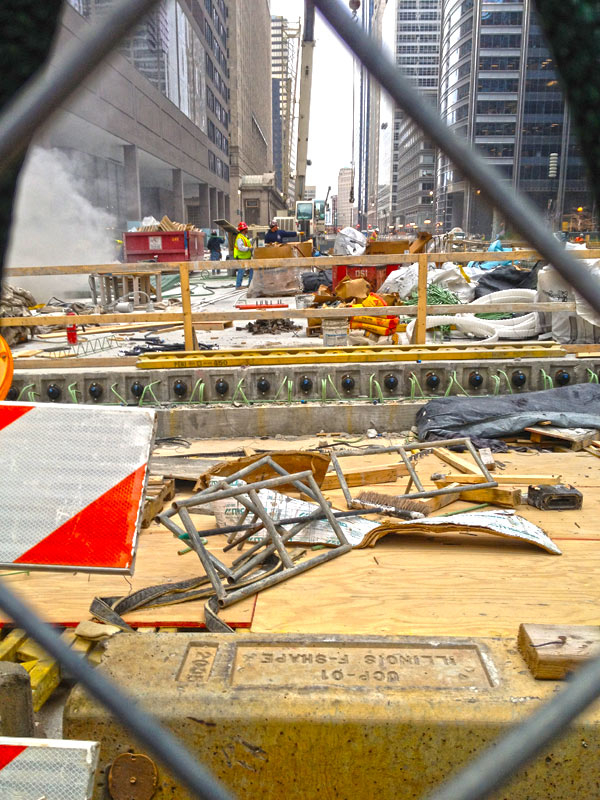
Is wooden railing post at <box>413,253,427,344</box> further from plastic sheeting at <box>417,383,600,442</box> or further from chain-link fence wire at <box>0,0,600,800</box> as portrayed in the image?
chain-link fence wire at <box>0,0,600,800</box>

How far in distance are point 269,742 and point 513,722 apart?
0.94 metres

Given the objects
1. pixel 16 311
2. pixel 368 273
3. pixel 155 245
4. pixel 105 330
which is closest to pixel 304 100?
pixel 155 245

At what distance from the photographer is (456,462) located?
6.05 meters

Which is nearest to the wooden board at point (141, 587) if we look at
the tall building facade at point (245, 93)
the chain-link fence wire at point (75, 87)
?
the chain-link fence wire at point (75, 87)

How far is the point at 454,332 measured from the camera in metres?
12.5

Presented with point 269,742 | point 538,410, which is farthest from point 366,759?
point 538,410

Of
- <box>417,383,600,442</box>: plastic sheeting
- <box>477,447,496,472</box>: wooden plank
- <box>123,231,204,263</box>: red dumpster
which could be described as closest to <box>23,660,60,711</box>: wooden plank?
<box>477,447,496,472</box>: wooden plank

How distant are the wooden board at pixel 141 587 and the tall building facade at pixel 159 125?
1600 centimetres

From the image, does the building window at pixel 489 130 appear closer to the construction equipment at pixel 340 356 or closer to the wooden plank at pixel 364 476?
the construction equipment at pixel 340 356

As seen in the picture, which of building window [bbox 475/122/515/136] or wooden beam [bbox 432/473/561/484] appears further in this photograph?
wooden beam [bbox 432/473/561/484]

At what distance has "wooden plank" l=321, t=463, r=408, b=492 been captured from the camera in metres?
5.69

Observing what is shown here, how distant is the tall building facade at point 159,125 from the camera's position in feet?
93.4

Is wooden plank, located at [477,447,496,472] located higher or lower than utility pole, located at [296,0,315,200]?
lower

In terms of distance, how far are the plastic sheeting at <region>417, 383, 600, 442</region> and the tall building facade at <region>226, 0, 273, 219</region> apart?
64.4 meters
